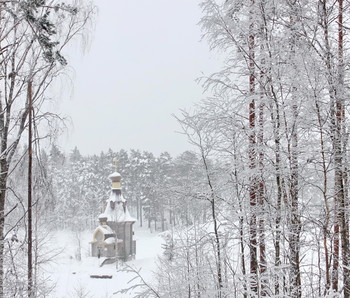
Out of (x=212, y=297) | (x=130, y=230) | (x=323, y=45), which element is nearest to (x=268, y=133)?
(x=323, y=45)

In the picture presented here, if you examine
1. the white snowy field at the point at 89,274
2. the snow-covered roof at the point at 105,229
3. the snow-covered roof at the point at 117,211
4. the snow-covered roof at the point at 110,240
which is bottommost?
the white snowy field at the point at 89,274

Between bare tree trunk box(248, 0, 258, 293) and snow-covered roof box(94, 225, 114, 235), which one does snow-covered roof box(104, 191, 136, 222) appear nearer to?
snow-covered roof box(94, 225, 114, 235)

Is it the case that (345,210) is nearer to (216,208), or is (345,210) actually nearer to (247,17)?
(216,208)

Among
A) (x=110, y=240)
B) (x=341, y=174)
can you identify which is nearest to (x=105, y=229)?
(x=110, y=240)

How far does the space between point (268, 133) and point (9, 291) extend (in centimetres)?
500

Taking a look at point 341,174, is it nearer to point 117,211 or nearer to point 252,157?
point 252,157

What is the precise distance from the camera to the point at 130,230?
33344 mm

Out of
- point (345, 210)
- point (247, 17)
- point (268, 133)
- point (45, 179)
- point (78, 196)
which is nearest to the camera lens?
point (345, 210)

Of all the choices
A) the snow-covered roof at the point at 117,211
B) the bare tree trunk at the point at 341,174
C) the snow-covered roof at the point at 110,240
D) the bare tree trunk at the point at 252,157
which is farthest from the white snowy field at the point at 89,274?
the bare tree trunk at the point at 341,174

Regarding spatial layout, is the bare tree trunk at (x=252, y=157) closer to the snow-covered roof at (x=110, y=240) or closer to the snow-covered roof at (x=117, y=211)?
the snow-covered roof at (x=110, y=240)

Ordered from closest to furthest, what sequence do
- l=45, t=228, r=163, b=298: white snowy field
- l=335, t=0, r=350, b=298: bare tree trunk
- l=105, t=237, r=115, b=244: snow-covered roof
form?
l=335, t=0, r=350, b=298: bare tree trunk → l=45, t=228, r=163, b=298: white snowy field → l=105, t=237, r=115, b=244: snow-covered roof

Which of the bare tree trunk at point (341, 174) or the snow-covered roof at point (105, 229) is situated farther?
the snow-covered roof at point (105, 229)

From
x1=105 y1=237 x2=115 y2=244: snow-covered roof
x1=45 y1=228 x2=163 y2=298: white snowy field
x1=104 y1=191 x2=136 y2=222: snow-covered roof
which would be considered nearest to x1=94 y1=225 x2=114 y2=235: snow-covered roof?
x1=105 y1=237 x2=115 y2=244: snow-covered roof

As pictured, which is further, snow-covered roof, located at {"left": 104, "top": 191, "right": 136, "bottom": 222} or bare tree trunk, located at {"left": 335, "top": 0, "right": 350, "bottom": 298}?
snow-covered roof, located at {"left": 104, "top": 191, "right": 136, "bottom": 222}
